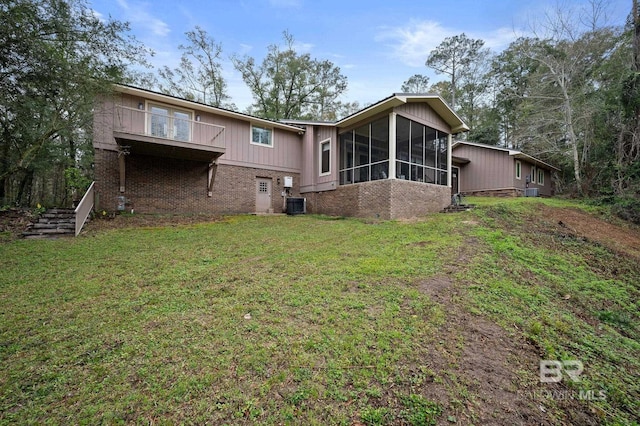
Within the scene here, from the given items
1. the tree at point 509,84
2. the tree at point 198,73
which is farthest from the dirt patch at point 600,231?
the tree at point 198,73

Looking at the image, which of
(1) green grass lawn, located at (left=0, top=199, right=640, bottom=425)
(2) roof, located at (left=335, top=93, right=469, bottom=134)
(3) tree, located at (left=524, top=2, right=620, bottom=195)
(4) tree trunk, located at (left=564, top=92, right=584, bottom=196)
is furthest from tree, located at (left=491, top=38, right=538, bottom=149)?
(1) green grass lawn, located at (left=0, top=199, right=640, bottom=425)

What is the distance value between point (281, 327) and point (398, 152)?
9.35m

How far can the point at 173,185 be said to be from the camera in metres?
10.8

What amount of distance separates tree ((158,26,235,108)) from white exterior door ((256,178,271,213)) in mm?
11728

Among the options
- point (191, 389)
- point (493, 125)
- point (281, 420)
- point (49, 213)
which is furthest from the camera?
point (493, 125)

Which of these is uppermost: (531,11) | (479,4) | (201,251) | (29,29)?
(531,11)

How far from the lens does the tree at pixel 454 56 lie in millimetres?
23969

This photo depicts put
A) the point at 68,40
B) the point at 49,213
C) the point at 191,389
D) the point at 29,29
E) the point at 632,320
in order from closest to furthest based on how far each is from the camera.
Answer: the point at 191,389 → the point at 632,320 → the point at 29,29 → the point at 68,40 → the point at 49,213

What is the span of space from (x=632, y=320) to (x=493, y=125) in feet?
83.4

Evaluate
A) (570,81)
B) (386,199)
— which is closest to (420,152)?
(386,199)

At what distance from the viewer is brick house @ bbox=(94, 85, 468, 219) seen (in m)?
9.58

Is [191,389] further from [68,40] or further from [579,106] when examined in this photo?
[579,106]

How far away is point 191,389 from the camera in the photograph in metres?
2.00

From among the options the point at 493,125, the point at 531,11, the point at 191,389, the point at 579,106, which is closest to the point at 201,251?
the point at 191,389
